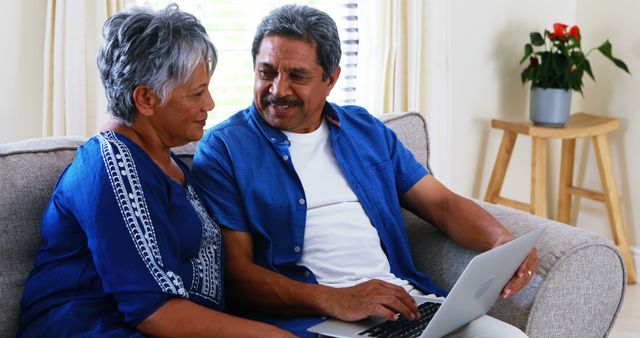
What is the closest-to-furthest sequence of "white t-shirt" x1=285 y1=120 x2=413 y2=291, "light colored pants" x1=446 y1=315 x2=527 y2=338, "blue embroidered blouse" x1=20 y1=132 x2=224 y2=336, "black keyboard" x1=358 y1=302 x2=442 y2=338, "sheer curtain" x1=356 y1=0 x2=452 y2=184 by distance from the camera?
"blue embroidered blouse" x1=20 y1=132 x2=224 y2=336 < "black keyboard" x1=358 y1=302 x2=442 y2=338 < "light colored pants" x1=446 y1=315 x2=527 y2=338 < "white t-shirt" x1=285 y1=120 x2=413 y2=291 < "sheer curtain" x1=356 y1=0 x2=452 y2=184

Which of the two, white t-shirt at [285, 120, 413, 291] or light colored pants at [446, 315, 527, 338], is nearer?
light colored pants at [446, 315, 527, 338]

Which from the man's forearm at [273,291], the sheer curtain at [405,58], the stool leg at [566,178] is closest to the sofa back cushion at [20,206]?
the man's forearm at [273,291]

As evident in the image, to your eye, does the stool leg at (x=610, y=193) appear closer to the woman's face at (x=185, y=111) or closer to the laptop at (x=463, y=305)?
the laptop at (x=463, y=305)

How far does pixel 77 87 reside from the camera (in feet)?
9.19

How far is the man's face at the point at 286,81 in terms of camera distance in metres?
2.09

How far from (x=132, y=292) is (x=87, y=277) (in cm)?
13

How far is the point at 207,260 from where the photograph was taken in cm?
182

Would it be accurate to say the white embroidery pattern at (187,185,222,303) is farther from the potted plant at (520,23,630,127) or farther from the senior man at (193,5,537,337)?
the potted plant at (520,23,630,127)

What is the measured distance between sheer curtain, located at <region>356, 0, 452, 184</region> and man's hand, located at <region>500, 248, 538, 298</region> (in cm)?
151

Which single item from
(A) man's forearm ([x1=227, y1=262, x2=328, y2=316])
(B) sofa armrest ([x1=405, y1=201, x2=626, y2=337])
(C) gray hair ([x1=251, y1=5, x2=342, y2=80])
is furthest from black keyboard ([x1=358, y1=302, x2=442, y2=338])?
(C) gray hair ([x1=251, y1=5, x2=342, y2=80])

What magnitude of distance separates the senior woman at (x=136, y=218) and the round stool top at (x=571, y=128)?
81.1 inches

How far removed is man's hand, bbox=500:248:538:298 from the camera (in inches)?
77.6

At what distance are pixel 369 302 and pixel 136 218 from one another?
53 centimetres

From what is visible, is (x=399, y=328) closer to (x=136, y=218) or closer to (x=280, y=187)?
(x=280, y=187)
